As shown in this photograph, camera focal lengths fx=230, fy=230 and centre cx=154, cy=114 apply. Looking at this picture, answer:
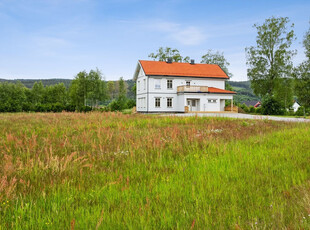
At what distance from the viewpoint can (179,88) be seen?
40.7 m

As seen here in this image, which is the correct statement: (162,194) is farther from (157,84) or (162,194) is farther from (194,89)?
(157,84)

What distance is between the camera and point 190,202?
245cm

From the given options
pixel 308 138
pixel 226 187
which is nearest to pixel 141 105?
pixel 308 138

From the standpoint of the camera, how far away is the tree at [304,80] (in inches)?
1174

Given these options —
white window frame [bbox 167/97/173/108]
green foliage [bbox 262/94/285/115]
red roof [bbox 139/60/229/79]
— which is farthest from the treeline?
green foliage [bbox 262/94/285/115]

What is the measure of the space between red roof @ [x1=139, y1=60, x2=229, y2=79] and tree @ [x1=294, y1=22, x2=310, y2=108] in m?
13.7

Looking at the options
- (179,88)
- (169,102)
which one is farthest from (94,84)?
(179,88)

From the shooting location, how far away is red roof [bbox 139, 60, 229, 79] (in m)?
40.7

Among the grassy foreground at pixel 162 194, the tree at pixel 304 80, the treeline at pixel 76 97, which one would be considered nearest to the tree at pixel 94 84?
the treeline at pixel 76 97

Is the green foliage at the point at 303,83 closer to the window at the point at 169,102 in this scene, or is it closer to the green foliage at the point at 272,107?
the green foliage at the point at 272,107

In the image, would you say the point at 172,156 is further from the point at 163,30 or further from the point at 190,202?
the point at 163,30

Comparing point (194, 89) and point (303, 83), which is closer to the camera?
point (303, 83)

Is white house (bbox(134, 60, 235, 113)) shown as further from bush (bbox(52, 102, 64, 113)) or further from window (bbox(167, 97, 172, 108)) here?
bush (bbox(52, 102, 64, 113))

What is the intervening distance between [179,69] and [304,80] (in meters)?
19.7
